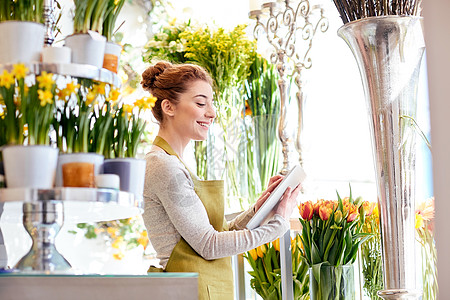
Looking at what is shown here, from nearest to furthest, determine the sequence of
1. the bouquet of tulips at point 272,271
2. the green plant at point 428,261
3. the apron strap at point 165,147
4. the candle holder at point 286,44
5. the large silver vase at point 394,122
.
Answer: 1. the large silver vase at point 394,122
2. the green plant at point 428,261
3. the apron strap at point 165,147
4. the bouquet of tulips at point 272,271
5. the candle holder at point 286,44

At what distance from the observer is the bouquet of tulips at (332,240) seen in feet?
6.22

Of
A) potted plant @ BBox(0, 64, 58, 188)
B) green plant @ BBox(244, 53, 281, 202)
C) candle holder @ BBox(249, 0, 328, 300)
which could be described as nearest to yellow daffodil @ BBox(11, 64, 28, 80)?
potted plant @ BBox(0, 64, 58, 188)

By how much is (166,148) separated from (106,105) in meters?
0.74

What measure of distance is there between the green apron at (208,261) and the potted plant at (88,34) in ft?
2.41

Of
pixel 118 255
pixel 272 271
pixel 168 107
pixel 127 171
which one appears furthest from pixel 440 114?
pixel 118 255

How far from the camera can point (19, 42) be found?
1.04 metres

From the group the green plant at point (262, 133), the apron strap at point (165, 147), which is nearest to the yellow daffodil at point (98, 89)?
the apron strap at point (165, 147)

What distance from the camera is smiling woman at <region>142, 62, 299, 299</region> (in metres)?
1.69

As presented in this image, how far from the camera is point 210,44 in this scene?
268 centimetres

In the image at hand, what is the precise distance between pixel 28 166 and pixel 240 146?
5.26ft

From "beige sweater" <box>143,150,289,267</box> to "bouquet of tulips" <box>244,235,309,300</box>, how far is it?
0.43 m

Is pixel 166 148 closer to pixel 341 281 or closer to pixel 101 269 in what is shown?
pixel 341 281

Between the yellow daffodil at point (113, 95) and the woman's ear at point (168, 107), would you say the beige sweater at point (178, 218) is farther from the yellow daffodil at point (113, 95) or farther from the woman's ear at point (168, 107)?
the yellow daffodil at point (113, 95)

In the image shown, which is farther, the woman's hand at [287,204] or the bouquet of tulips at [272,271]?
the bouquet of tulips at [272,271]
